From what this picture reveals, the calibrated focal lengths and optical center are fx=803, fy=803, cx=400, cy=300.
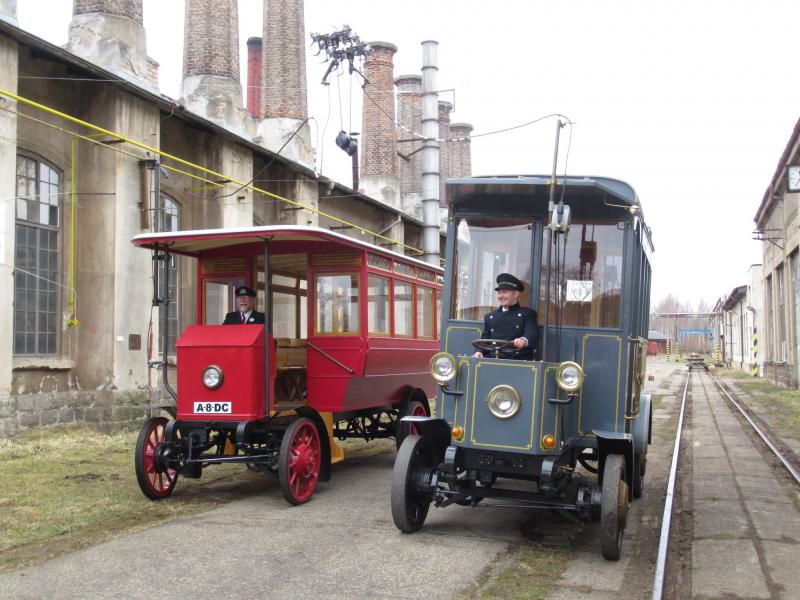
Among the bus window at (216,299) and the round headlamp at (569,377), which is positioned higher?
Answer: the bus window at (216,299)

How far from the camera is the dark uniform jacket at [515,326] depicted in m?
6.64

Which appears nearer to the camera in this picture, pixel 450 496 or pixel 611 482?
pixel 611 482

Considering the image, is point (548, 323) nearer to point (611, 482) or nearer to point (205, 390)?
point (611, 482)

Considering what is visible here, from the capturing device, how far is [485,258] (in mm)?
7184

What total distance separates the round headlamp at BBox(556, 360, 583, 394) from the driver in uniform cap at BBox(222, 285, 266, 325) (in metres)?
3.73

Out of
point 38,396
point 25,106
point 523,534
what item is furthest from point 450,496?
point 25,106

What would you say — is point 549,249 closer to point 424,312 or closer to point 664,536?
point 664,536

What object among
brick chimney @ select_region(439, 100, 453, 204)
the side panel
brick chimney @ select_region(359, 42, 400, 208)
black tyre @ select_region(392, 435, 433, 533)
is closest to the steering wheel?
the side panel

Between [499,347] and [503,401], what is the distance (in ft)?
1.90

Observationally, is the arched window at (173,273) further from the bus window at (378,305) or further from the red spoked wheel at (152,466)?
the red spoked wheel at (152,466)

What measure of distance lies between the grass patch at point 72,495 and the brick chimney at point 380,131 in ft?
61.5

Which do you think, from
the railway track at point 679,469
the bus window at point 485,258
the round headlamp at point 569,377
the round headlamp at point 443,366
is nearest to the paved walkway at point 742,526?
the railway track at point 679,469

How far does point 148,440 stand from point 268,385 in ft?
4.32

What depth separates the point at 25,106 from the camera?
1234 cm
